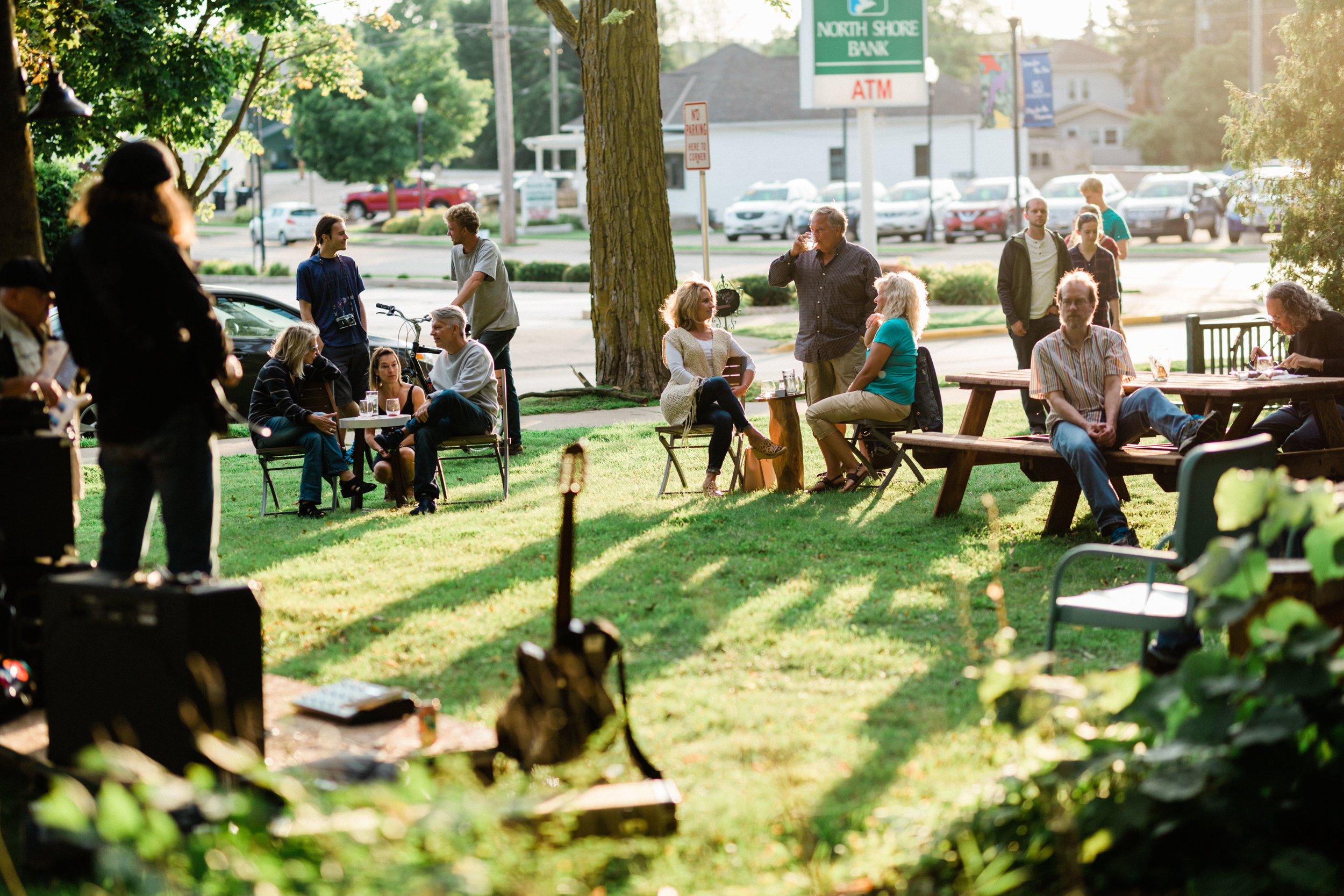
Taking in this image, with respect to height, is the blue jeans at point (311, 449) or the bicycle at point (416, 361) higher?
the bicycle at point (416, 361)

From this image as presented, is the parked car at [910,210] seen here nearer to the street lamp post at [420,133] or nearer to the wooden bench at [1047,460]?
the street lamp post at [420,133]

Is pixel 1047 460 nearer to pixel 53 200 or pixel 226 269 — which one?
pixel 53 200

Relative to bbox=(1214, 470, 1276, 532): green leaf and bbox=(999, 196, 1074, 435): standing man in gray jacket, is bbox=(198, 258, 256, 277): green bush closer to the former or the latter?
bbox=(999, 196, 1074, 435): standing man in gray jacket

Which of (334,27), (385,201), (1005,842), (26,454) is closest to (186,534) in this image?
(26,454)

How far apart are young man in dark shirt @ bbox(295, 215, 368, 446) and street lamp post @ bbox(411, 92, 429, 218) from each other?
3449cm

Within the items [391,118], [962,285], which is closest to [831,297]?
[962,285]

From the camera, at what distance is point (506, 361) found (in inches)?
458

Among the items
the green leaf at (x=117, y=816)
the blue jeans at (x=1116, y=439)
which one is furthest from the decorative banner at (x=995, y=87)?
the green leaf at (x=117, y=816)

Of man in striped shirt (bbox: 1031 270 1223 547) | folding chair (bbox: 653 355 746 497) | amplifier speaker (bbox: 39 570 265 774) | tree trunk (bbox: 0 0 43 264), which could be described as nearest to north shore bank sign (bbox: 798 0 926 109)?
folding chair (bbox: 653 355 746 497)

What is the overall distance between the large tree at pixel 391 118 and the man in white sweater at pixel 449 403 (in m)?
44.4

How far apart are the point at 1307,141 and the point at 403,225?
3927 centimetres

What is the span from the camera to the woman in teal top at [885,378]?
9.37m

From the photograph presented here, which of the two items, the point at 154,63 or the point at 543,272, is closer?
the point at 154,63

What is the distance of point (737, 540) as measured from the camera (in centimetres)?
809
